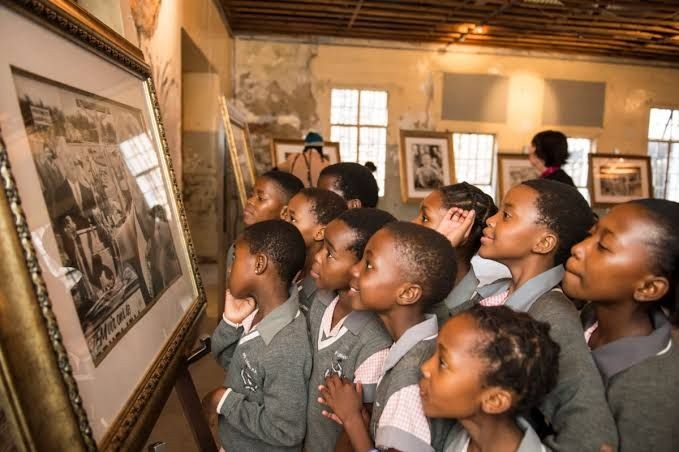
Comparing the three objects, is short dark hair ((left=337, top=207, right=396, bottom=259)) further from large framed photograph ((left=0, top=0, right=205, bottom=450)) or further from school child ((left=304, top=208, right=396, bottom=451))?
large framed photograph ((left=0, top=0, right=205, bottom=450))

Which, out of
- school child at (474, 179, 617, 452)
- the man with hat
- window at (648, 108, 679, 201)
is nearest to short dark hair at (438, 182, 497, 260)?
school child at (474, 179, 617, 452)

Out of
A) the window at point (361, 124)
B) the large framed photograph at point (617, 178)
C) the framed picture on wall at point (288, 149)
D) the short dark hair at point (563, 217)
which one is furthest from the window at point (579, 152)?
the short dark hair at point (563, 217)

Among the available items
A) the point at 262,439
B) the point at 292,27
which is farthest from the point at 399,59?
the point at 262,439

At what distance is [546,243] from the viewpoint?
190 cm

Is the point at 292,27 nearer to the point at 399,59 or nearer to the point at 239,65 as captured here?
the point at 239,65

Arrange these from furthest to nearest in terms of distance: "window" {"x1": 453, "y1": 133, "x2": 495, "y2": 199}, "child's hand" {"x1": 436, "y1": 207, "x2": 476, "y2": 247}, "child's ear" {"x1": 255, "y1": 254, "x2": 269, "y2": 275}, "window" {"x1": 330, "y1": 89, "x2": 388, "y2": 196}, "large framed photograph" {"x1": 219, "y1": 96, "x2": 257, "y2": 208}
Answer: "window" {"x1": 453, "y1": 133, "x2": 495, "y2": 199} → "window" {"x1": 330, "y1": 89, "x2": 388, "y2": 196} → "large framed photograph" {"x1": 219, "y1": 96, "x2": 257, "y2": 208} → "child's hand" {"x1": 436, "y1": 207, "x2": 476, "y2": 247} → "child's ear" {"x1": 255, "y1": 254, "x2": 269, "y2": 275}

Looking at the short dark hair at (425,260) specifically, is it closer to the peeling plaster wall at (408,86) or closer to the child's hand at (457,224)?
the child's hand at (457,224)

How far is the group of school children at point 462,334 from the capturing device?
1.36 m

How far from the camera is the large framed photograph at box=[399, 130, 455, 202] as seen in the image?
950cm

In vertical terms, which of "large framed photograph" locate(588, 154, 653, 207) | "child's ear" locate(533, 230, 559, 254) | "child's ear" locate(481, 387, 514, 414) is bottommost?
"large framed photograph" locate(588, 154, 653, 207)

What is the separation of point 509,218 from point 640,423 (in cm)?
81

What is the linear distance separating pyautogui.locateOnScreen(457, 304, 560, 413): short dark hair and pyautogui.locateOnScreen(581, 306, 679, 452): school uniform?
18 cm

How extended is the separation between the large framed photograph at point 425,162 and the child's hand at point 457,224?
701 centimetres

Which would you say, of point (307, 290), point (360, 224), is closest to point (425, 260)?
point (360, 224)
